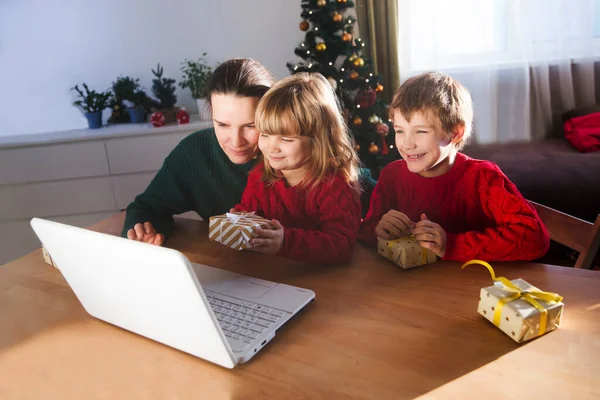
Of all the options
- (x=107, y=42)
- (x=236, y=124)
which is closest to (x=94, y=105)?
(x=107, y=42)

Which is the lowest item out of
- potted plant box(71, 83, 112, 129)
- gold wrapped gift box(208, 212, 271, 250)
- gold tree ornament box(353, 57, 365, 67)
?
gold wrapped gift box(208, 212, 271, 250)

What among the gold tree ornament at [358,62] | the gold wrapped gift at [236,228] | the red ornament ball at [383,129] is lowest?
the gold wrapped gift at [236,228]

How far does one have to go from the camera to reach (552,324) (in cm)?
70

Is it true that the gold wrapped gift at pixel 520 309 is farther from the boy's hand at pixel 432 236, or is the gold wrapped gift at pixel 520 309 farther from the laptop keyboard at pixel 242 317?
the laptop keyboard at pixel 242 317

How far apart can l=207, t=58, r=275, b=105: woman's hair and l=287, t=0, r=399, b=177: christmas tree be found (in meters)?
0.97

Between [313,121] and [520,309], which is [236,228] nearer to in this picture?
[313,121]

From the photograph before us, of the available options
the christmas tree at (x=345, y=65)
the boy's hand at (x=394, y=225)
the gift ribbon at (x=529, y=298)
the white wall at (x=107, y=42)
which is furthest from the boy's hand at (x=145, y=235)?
the white wall at (x=107, y=42)

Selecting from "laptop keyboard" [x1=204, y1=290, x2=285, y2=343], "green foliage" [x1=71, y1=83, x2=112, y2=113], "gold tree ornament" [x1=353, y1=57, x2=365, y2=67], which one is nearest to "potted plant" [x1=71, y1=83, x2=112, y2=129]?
"green foliage" [x1=71, y1=83, x2=112, y2=113]

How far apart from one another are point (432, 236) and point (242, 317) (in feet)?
1.25

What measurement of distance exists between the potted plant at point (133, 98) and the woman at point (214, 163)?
61.6 inches

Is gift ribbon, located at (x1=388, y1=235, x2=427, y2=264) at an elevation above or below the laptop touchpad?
above

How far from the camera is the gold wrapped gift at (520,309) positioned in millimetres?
671

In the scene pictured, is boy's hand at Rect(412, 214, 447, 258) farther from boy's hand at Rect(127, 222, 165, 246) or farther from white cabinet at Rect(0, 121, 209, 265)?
white cabinet at Rect(0, 121, 209, 265)

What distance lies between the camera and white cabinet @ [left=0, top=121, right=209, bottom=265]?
2471mm
